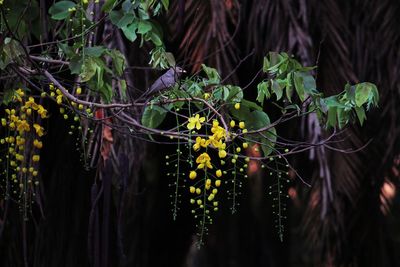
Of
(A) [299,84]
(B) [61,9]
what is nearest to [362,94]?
(A) [299,84]

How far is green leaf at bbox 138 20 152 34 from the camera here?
1.84 metres

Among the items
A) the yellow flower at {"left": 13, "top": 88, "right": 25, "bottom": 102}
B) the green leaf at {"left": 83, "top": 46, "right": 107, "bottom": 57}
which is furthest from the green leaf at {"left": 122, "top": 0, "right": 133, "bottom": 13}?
the yellow flower at {"left": 13, "top": 88, "right": 25, "bottom": 102}

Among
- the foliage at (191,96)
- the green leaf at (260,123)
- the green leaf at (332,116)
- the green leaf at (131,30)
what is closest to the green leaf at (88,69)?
the foliage at (191,96)

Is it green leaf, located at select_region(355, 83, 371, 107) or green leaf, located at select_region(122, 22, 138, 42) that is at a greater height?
green leaf, located at select_region(122, 22, 138, 42)

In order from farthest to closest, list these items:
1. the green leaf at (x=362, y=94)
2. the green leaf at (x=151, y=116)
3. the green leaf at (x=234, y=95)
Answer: the green leaf at (x=151, y=116), the green leaf at (x=234, y=95), the green leaf at (x=362, y=94)

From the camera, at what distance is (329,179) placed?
116 inches

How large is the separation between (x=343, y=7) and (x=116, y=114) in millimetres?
1652

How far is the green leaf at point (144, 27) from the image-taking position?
1838 mm

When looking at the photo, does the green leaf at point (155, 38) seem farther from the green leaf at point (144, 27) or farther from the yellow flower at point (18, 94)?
the yellow flower at point (18, 94)

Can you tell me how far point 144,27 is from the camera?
1.84 metres

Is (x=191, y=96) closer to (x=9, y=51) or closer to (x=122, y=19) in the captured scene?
(x=122, y=19)

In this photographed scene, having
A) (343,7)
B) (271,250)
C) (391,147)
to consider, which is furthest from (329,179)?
(271,250)

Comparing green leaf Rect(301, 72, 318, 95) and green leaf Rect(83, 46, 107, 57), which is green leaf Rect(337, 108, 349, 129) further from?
green leaf Rect(83, 46, 107, 57)

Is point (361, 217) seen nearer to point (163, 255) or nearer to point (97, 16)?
point (163, 255)
